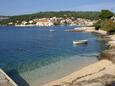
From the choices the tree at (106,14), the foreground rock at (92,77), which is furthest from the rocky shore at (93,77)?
the tree at (106,14)

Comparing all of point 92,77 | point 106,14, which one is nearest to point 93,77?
point 92,77

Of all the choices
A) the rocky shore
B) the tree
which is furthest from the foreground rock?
the tree

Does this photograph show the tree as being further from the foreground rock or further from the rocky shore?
the foreground rock

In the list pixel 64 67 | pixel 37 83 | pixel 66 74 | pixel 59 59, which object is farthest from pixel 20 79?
pixel 59 59

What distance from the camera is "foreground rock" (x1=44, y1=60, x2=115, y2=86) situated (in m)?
28.9

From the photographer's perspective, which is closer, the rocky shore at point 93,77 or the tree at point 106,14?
the rocky shore at point 93,77

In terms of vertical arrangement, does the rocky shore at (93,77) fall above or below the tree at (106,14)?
above

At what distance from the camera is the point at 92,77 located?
1272 inches

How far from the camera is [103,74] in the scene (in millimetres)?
33438

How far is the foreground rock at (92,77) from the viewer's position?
1138 inches

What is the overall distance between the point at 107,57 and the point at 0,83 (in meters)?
23.0

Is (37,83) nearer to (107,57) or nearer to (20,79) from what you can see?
(20,79)

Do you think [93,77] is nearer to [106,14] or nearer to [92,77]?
[92,77]

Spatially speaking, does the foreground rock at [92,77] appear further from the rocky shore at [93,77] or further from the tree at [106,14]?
the tree at [106,14]
